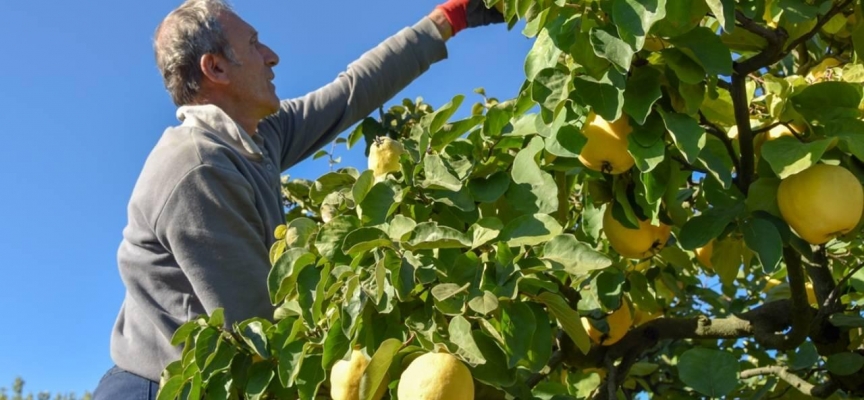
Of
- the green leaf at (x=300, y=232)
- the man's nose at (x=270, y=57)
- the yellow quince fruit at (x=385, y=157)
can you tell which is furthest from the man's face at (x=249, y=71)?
the green leaf at (x=300, y=232)

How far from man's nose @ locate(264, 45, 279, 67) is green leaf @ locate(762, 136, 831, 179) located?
2.00m

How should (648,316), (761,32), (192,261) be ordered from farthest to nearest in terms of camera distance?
(648,316) → (192,261) → (761,32)

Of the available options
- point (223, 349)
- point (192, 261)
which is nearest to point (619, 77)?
point (223, 349)

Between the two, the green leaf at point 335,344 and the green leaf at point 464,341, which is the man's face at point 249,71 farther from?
the green leaf at point 464,341

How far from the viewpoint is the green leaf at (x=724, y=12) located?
1.28 m

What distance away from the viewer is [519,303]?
1354mm

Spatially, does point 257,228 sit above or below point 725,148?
above

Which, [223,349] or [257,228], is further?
[257,228]

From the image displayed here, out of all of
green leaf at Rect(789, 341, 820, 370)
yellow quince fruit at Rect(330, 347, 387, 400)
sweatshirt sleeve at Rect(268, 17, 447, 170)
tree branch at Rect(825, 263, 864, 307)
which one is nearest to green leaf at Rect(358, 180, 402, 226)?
yellow quince fruit at Rect(330, 347, 387, 400)

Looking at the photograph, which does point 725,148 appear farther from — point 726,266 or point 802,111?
point 726,266

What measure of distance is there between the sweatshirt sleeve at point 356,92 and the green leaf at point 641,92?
76.1 inches

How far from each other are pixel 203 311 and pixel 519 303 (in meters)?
1.04

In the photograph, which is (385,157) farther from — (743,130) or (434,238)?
(743,130)

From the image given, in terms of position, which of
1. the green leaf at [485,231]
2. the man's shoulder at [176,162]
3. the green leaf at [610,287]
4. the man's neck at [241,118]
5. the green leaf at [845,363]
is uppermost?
the man's neck at [241,118]
